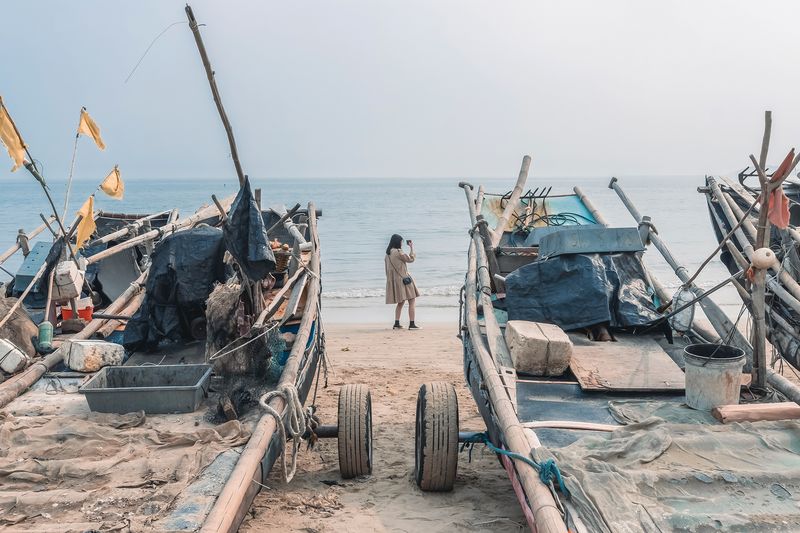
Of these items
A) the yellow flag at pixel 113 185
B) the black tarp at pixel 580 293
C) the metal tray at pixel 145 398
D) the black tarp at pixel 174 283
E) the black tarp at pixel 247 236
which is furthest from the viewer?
the yellow flag at pixel 113 185

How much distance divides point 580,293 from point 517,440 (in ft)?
7.85

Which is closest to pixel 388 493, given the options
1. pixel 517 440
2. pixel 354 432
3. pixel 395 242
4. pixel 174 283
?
pixel 354 432

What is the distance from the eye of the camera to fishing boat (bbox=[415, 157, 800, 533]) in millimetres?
3219

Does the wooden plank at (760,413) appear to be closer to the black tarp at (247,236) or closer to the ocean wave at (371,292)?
the black tarp at (247,236)

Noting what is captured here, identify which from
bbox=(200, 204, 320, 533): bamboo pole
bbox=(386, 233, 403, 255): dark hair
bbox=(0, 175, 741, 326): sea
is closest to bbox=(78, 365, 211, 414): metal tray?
bbox=(200, 204, 320, 533): bamboo pole

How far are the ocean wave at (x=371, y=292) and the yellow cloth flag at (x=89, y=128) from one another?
10796 millimetres

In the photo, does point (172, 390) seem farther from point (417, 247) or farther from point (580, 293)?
point (417, 247)

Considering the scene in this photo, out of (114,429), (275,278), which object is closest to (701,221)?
(275,278)

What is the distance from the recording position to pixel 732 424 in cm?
396

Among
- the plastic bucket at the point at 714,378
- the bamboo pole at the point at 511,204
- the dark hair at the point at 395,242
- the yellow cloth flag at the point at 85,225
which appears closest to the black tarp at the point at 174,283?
the yellow cloth flag at the point at 85,225

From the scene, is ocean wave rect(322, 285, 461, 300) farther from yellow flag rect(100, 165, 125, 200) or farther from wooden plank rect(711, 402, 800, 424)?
wooden plank rect(711, 402, 800, 424)

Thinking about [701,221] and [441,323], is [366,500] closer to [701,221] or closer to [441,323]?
[441,323]

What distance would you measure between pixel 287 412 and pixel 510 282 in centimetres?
235

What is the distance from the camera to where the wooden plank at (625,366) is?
4781 mm
